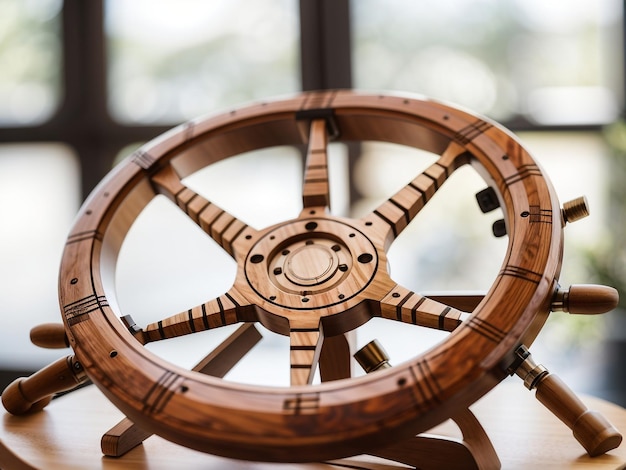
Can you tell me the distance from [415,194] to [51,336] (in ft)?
1.28

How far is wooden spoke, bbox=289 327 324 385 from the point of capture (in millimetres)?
610

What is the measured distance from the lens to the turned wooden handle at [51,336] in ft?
2.50

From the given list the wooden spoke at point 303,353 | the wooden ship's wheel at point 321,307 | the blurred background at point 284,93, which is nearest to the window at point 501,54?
the blurred background at point 284,93

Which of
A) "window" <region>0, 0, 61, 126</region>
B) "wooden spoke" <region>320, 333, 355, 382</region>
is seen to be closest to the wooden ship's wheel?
"wooden spoke" <region>320, 333, 355, 382</region>

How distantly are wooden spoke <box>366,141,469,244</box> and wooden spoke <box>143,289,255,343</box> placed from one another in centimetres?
16

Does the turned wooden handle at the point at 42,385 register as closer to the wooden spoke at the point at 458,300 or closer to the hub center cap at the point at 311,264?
the hub center cap at the point at 311,264

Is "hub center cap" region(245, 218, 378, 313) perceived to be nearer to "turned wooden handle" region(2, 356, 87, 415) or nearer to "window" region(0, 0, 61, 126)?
"turned wooden handle" region(2, 356, 87, 415)

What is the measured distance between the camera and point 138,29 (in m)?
1.81

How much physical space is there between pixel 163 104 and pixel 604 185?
100 centimetres

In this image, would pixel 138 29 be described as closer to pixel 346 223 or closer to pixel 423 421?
pixel 346 223

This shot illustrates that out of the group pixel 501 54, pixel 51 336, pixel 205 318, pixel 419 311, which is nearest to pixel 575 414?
pixel 419 311

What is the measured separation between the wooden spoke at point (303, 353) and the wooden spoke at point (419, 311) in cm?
6

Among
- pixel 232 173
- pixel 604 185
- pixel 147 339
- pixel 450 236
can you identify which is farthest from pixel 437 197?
pixel 147 339

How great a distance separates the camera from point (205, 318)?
68cm
